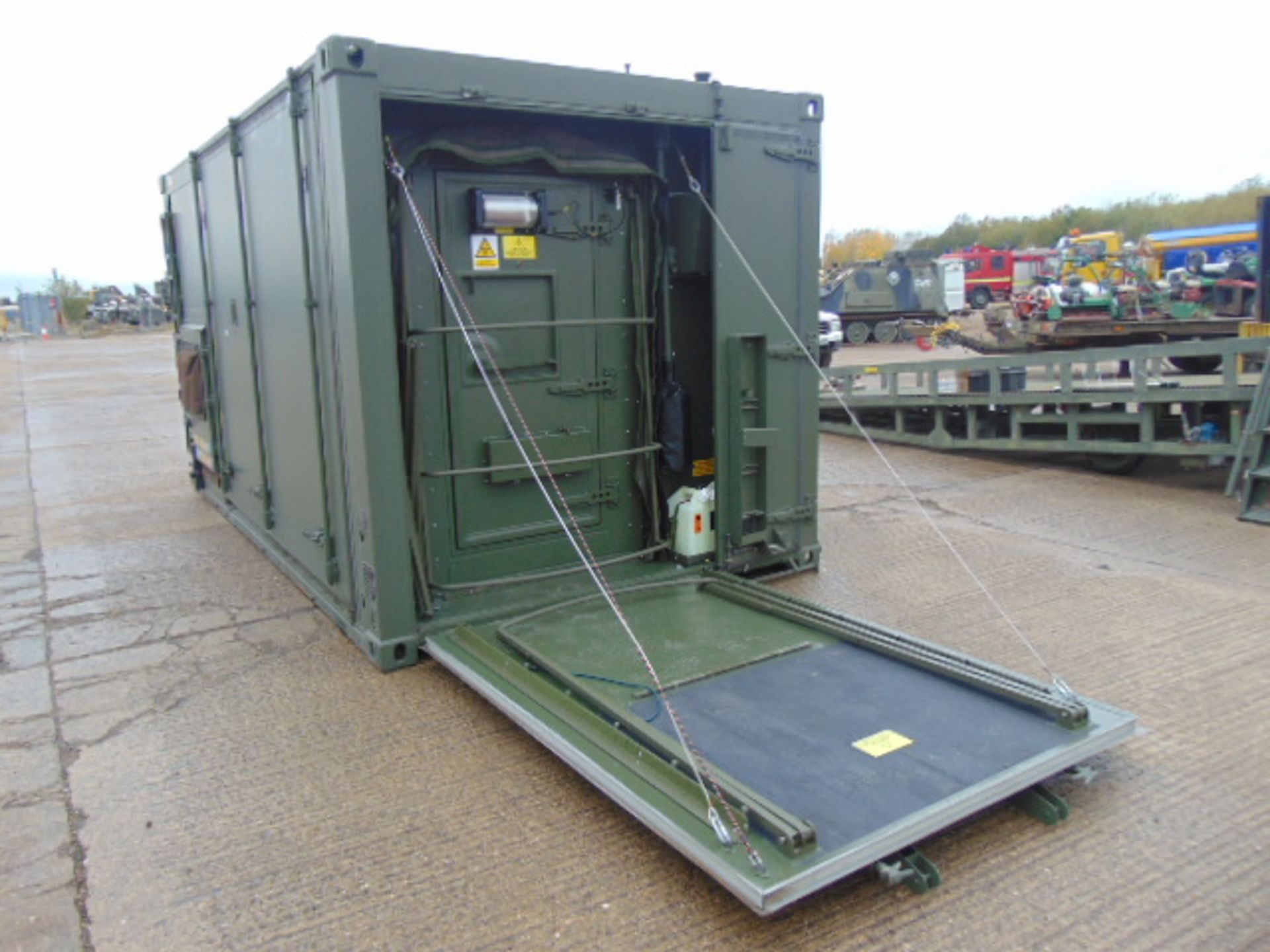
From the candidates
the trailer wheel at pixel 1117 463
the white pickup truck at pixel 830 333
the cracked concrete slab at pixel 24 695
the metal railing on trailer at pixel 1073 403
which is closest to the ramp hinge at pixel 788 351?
the metal railing on trailer at pixel 1073 403

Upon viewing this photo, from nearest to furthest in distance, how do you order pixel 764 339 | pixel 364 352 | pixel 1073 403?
1. pixel 364 352
2. pixel 764 339
3. pixel 1073 403

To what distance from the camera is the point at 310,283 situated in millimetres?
4777

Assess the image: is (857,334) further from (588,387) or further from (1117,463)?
(588,387)

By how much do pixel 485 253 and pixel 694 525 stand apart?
1.82 metres

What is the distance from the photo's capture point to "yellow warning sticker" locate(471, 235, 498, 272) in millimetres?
4934

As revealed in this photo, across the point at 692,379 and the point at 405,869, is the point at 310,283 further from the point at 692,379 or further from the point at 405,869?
the point at 405,869

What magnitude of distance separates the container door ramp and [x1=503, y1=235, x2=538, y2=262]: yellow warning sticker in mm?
→ 1773

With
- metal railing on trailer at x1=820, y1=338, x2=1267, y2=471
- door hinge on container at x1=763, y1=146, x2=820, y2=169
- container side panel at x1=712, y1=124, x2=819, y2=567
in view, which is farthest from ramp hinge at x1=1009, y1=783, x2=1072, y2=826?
metal railing on trailer at x1=820, y1=338, x2=1267, y2=471

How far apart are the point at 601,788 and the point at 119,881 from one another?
1.45 m

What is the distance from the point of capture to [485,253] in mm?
4953

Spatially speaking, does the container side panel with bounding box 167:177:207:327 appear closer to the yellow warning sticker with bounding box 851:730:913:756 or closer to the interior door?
the interior door

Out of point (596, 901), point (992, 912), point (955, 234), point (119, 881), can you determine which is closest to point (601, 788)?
point (596, 901)

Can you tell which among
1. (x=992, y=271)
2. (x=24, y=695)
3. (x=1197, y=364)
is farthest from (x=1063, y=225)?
(x=24, y=695)

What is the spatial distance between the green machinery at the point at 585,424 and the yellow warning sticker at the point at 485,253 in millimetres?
18
